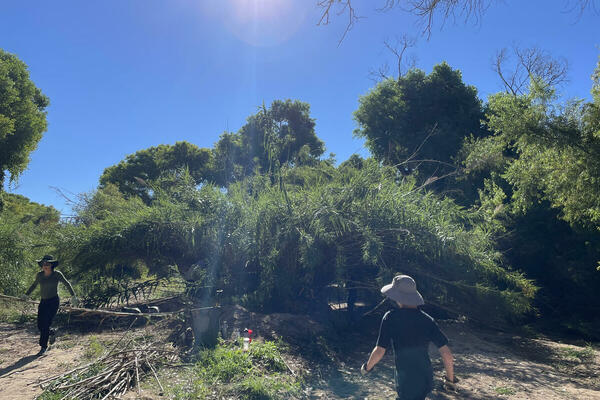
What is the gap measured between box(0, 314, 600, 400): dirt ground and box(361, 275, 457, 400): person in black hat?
2.03 metres

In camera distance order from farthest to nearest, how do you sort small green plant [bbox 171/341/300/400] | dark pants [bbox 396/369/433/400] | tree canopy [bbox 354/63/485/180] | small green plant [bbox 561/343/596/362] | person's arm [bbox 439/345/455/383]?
tree canopy [bbox 354/63/485/180] < small green plant [bbox 561/343/596/362] < small green plant [bbox 171/341/300/400] < person's arm [bbox 439/345/455/383] < dark pants [bbox 396/369/433/400]

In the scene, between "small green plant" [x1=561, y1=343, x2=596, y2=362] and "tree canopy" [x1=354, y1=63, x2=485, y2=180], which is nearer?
"small green plant" [x1=561, y1=343, x2=596, y2=362]

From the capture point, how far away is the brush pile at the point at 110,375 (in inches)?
152

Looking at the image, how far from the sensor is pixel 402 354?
2.97 meters

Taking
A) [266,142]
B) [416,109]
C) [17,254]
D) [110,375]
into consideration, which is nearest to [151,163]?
[17,254]

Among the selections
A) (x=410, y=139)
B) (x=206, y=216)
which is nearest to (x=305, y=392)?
(x=206, y=216)

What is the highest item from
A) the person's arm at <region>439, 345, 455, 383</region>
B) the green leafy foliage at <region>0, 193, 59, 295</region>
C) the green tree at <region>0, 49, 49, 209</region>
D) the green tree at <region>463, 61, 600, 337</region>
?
the green tree at <region>0, 49, 49, 209</region>

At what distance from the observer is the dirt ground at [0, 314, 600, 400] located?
4836 mm

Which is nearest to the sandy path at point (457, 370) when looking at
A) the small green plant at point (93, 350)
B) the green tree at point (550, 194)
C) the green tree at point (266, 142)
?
the small green plant at point (93, 350)

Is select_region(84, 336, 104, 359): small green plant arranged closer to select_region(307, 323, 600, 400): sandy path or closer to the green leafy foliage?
select_region(307, 323, 600, 400): sandy path

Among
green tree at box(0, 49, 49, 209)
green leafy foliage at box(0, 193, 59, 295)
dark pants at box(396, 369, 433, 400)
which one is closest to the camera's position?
dark pants at box(396, 369, 433, 400)

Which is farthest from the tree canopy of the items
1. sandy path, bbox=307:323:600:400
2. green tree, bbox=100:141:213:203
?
green tree, bbox=100:141:213:203

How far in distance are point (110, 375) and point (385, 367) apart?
13.4 ft

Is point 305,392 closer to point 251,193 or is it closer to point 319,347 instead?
point 319,347
